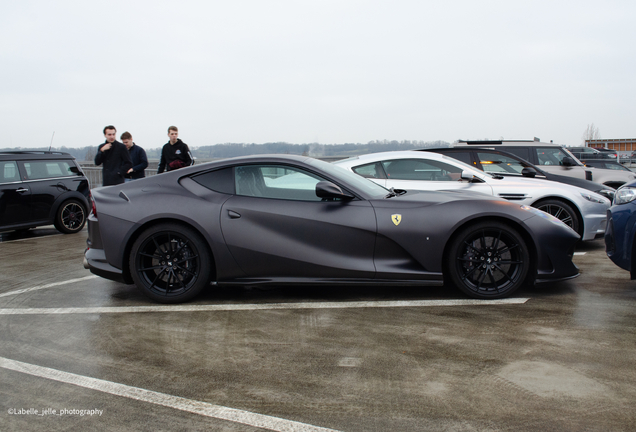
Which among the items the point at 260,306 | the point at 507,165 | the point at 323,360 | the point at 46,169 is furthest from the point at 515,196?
the point at 46,169

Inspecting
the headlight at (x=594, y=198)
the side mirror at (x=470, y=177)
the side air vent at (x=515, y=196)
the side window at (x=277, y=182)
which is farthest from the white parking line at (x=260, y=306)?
the headlight at (x=594, y=198)

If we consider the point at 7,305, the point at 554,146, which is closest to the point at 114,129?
the point at 7,305

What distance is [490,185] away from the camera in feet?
24.5

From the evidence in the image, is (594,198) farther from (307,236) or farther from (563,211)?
(307,236)

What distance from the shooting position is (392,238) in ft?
15.2

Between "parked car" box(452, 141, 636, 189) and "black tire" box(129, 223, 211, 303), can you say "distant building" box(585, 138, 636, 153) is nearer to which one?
"parked car" box(452, 141, 636, 189)

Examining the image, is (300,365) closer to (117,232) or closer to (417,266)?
(417,266)

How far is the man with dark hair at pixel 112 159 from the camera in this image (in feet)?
29.2

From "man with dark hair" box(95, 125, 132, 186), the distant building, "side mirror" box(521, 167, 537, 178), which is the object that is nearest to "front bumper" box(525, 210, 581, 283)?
"side mirror" box(521, 167, 537, 178)

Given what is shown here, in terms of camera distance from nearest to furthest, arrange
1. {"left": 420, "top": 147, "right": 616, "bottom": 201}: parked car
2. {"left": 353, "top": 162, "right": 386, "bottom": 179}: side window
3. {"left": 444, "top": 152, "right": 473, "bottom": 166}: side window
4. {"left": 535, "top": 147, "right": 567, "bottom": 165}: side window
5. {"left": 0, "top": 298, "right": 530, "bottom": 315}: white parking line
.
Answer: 1. {"left": 0, "top": 298, "right": 530, "bottom": 315}: white parking line
2. {"left": 353, "top": 162, "right": 386, "bottom": 179}: side window
3. {"left": 420, "top": 147, "right": 616, "bottom": 201}: parked car
4. {"left": 444, "top": 152, "right": 473, "bottom": 166}: side window
5. {"left": 535, "top": 147, "right": 567, "bottom": 165}: side window

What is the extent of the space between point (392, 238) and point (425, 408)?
2.05 m

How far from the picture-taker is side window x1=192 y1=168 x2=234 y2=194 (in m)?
4.91

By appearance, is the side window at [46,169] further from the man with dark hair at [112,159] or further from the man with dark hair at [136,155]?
the man with dark hair at [112,159]

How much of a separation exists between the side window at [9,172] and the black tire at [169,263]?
6.14m
